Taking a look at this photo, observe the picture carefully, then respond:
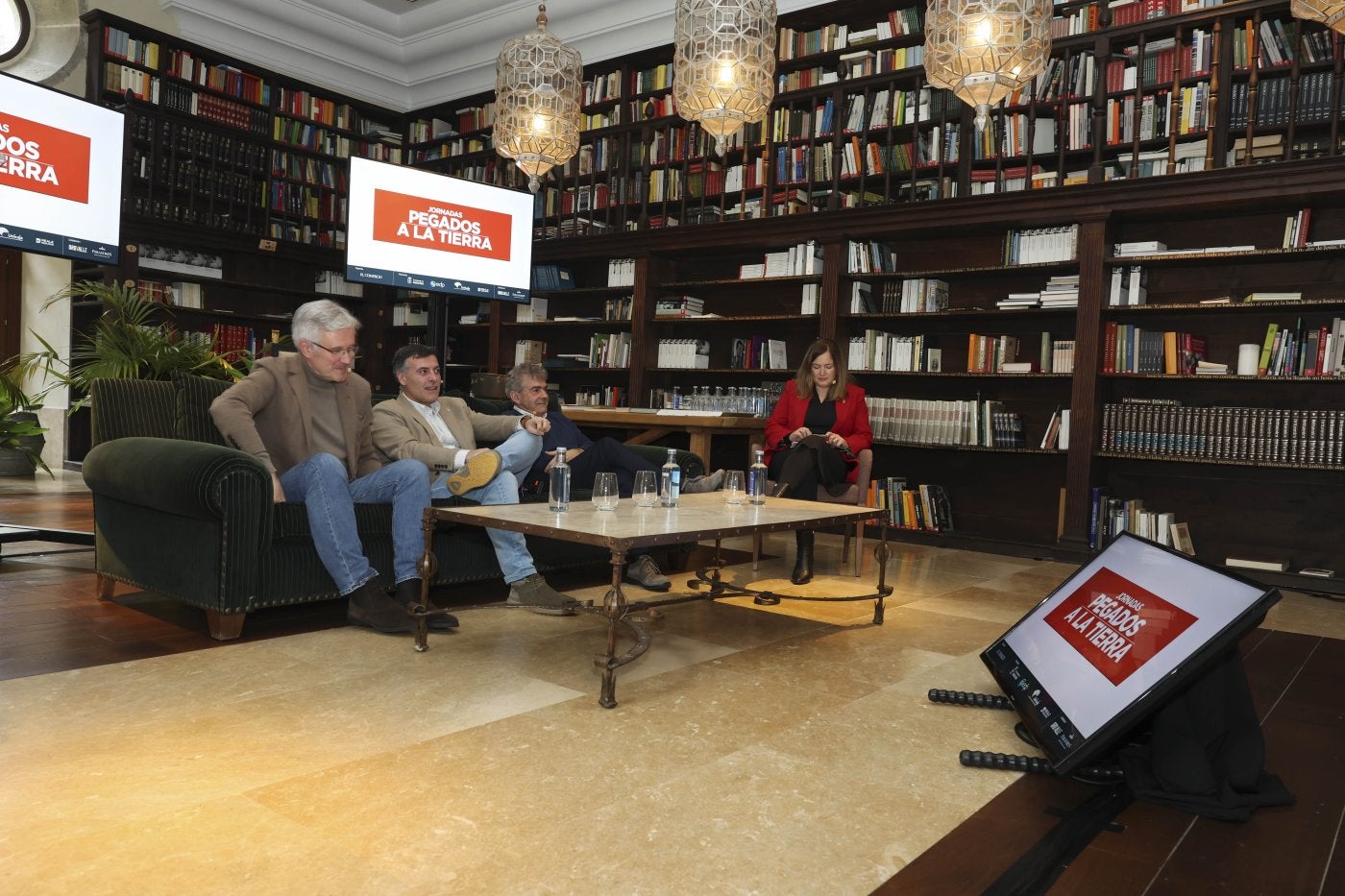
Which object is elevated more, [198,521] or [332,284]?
[332,284]

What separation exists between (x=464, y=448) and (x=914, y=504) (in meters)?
2.99

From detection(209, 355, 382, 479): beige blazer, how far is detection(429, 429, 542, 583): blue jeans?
0.37m

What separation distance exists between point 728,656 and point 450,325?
574cm

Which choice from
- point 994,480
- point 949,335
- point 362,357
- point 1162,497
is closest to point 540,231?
point 362,357

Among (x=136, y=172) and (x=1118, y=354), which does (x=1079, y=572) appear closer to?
(x=1118, y=354)

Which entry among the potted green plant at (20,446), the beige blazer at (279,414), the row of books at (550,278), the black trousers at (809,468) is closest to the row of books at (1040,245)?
the black trousers at (809,468)

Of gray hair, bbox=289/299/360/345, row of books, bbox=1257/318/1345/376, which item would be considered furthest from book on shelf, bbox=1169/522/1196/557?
gray hair, bbox=289/299/360/345

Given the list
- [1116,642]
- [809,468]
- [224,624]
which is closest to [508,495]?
[224,624]

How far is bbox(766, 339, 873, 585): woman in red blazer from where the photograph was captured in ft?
14.8

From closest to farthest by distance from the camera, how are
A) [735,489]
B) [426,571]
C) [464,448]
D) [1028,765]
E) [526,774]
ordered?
[526,774], [1028,765], [426,571], [735,489], [464,448]

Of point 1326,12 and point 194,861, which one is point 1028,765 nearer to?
point 194,861

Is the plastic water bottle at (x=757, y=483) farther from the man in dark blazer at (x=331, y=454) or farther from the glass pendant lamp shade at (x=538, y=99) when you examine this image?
the glass pendant lamp shade at (x=538, y=99)

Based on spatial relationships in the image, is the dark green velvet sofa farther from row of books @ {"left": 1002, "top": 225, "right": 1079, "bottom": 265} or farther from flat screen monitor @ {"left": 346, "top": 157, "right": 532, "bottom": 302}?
row of books @ {"left": 1002, "top": 225, "right": 1079, "bottom": 265}

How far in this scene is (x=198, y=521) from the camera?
264 centimetres
